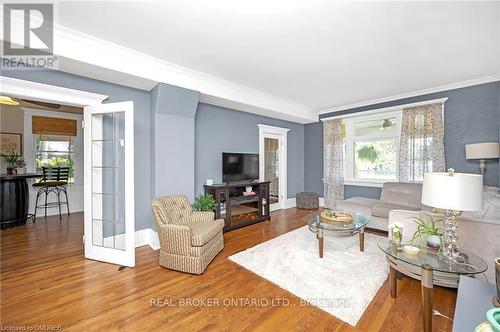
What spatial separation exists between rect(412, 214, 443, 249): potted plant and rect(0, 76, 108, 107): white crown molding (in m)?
4.12

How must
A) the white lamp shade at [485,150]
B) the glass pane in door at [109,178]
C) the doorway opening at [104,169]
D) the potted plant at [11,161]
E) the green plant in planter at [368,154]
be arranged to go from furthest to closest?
the green plant in planter at [368,154] → the potted plant at [11,161] → the white lamp shade at [485,150] → the glass pane in door at [109,178] → the doorway opening at [104,169]

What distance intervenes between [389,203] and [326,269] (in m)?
2.40

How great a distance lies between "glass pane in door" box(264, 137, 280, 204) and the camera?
5.40 meters

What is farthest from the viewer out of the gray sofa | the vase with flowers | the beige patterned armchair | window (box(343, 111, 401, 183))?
window (box(343, 111, 401, 183))

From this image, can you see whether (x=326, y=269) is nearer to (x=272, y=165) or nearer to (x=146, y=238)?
(x=146, y=238)

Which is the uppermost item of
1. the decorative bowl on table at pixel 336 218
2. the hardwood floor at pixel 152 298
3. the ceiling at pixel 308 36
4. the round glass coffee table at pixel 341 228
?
the ceiling at pixel 308 36

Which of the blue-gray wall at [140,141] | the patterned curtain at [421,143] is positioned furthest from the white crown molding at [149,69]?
the patterned curtain at [421,143]

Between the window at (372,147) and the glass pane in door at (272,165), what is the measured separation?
180 cm

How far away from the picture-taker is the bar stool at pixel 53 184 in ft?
15.1

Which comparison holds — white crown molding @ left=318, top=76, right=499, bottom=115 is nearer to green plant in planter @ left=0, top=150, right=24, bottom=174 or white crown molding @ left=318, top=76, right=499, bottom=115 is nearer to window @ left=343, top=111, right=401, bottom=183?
window @ left=343, top=111, right=401, bottom=183

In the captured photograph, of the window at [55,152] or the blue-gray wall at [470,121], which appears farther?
the window at [55,152]

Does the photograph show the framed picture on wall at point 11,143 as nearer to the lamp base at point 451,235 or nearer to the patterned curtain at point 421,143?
the lamp base at point 451,235

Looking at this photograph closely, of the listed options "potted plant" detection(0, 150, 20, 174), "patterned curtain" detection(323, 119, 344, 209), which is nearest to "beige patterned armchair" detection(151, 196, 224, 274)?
"patterned curtain" detection(323, 119, 344, 209)

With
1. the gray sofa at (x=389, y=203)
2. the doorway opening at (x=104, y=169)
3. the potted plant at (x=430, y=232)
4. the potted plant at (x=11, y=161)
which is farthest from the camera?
the potted plant at (x=11, y=161)
